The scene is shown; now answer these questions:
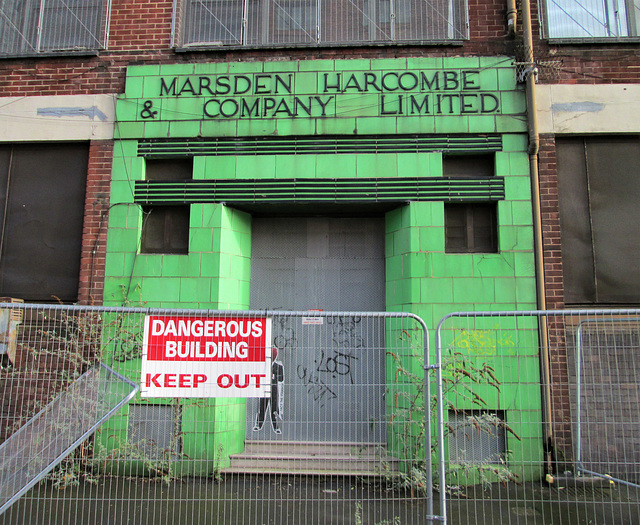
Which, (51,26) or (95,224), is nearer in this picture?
(95,224)

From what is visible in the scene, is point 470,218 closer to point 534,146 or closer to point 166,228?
point 534,146

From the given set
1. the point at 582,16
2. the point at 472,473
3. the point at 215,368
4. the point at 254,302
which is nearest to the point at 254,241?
the point at 254,302

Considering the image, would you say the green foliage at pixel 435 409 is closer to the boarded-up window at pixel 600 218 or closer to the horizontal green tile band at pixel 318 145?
the boarded-up window at pixel 600 218

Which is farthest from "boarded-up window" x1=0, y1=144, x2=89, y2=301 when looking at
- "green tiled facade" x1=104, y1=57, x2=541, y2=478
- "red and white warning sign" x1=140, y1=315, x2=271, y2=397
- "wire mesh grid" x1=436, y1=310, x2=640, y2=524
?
"wire mesh grid" x1=436, y1=310, x2=640, y2=524

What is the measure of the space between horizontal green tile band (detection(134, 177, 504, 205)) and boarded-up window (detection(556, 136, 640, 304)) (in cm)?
104

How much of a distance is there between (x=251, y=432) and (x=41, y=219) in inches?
179

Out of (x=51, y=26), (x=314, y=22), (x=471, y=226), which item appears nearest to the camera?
(x=471, y=226)

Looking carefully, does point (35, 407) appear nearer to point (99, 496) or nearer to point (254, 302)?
point (99, 496)

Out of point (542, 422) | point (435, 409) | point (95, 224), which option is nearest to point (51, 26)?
point (95, 224)

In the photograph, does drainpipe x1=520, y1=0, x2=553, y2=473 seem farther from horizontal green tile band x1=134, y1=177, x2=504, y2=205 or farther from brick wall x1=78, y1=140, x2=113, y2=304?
brick wall x1=78, y1=140, x2=113, y2=304

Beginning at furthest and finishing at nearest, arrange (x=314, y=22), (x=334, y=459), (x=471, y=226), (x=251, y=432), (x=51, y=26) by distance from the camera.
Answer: (x=51, y=26), (x=314, y=22), (x=471, y=226), (x=251, y=432), (x=334, y=459)

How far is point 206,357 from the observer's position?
183 inches

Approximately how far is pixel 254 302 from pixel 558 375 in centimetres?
415

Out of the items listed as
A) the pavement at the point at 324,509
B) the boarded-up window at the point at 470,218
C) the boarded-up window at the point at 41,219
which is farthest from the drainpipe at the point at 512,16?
the boarded-up window at the point at 41,219
